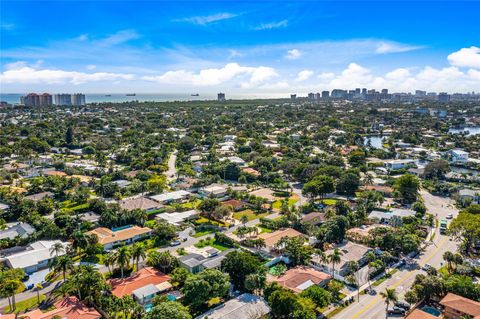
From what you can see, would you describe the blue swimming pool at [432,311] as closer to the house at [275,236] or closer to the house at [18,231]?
the house at [275,236]

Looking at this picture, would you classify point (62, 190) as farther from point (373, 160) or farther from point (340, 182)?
point (373, 160)

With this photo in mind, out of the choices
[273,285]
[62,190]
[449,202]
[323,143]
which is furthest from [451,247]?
[323,143]

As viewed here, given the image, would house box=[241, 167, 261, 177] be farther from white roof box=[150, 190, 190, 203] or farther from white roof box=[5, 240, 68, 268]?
white roof box=[5, 240, 68, 268]

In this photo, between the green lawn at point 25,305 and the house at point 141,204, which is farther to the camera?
the house at point 141,204

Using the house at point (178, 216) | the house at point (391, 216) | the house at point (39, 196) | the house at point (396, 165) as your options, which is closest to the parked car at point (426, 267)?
the house at point (391, 216)

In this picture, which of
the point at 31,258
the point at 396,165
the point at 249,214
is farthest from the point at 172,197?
the point at 396,165
